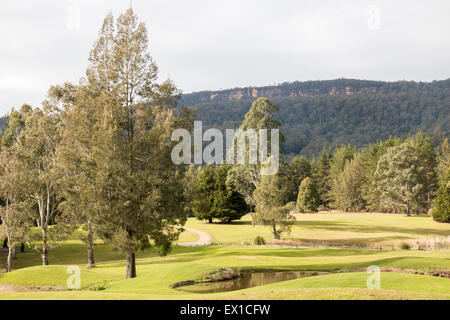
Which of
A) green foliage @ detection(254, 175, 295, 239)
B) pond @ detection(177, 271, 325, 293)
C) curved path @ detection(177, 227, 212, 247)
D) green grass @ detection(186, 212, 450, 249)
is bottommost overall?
curved path @ detection(177, 227, 212, 247)

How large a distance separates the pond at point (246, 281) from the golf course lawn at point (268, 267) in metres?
1.06

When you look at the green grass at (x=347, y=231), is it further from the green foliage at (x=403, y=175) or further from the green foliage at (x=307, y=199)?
the green foliage at (x=307, y=199)

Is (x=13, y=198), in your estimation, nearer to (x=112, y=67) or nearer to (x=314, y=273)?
(x=112, y=67)

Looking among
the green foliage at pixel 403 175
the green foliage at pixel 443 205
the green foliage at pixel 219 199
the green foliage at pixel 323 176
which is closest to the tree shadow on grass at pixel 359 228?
the green foliage at pixel 443 205

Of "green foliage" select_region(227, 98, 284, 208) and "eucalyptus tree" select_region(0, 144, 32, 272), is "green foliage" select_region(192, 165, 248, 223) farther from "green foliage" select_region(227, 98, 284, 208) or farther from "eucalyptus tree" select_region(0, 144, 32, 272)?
"eucalyptus tree" select_region(0, 144, 32, 272)

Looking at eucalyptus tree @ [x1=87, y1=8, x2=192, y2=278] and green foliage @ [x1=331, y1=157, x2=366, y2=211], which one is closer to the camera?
eucalyptus tree @ [x1=87, y1=8, x2=192, y2=278]

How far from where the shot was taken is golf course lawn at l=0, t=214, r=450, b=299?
1454 cm

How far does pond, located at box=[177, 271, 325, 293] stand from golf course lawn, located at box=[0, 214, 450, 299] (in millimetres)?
1056

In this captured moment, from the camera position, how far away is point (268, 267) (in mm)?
29125

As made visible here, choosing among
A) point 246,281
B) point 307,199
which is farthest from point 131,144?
point 307,199

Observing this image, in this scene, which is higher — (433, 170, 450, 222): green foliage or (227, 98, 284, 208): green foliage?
(227, 98, 284, 208): green foliage

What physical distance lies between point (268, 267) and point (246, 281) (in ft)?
15.0

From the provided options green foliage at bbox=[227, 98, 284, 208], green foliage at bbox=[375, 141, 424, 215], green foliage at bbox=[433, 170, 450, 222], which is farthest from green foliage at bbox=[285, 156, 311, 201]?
green foliage at bbox=[227, 98, 284, 208]
